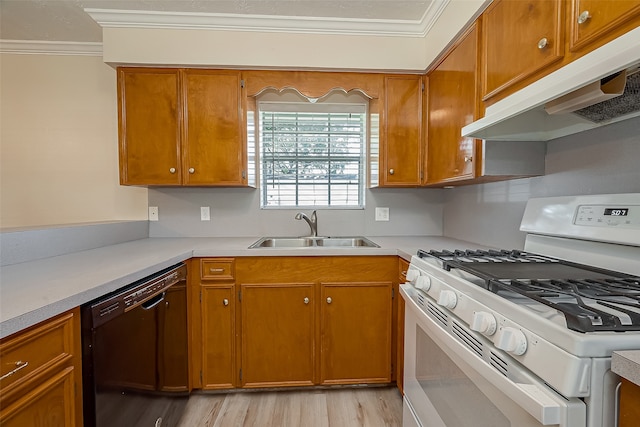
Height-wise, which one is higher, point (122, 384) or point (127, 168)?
point (127, 168)

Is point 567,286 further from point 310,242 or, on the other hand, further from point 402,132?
point 310,242

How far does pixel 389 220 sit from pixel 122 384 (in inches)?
76.7

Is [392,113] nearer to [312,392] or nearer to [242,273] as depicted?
[242,273]

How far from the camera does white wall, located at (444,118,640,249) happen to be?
105 centimetres

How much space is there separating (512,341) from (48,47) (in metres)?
3.38

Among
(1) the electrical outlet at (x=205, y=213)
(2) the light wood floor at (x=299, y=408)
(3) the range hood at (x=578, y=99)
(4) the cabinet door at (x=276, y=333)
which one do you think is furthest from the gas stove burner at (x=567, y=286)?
(1) the electrical outlet at (x=205, y=213)

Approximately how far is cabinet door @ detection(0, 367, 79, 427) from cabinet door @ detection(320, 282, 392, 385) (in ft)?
3.94

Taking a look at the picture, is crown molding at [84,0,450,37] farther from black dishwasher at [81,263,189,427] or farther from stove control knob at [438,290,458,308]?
stove control knob at [438,290,458,308]

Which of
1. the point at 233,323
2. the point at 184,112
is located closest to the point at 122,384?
the point at 233,323

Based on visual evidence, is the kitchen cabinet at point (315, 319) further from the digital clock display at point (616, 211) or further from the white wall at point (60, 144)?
→ the white wall at point (60, 144)

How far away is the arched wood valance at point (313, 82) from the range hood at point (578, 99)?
0.99 m

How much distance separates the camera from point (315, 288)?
70.7 inches

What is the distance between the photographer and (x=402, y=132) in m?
2.07

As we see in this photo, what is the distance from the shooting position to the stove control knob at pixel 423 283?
1.10 metres
